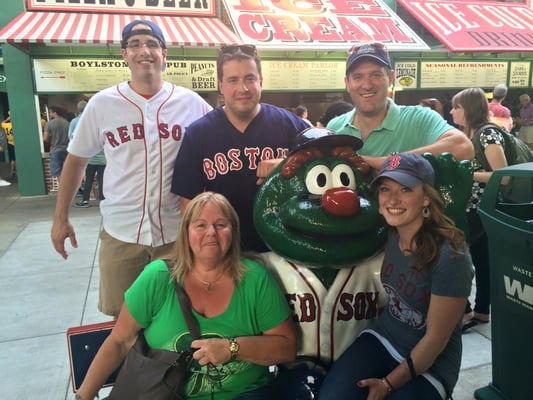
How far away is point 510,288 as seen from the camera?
7.55ft

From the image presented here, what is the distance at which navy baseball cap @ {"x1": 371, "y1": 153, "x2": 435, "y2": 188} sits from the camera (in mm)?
1649

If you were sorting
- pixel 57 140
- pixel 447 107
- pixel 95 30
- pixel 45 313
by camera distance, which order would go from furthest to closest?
pixel 447 107
pixel 57 140
pixel 95 30
pixel 45 313

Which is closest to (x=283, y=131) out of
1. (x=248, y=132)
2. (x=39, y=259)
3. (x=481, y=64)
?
(x=248, y=132)

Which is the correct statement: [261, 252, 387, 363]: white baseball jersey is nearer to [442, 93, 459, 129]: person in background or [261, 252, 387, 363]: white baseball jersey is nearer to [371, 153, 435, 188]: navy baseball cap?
[371, 153, 435, 188]: navy baseball cap

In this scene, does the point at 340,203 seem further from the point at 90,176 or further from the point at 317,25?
the point at 317,25

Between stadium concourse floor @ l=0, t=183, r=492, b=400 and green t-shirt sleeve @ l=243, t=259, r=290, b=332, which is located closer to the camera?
green t-shirt sleeve @ l=243, t=259, r=290, b=332

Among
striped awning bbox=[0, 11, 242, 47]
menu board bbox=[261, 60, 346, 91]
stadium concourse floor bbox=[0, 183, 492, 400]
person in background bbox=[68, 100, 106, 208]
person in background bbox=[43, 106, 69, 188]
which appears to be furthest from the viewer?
menu board bbox=[261, 60, 346, 91]

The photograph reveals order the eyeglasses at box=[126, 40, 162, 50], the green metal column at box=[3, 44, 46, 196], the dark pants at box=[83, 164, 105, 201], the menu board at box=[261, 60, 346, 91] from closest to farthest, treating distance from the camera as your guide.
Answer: the eyeglasses at box=[126, 40, 162, 50] < the dark pants at box=[83, 164, 105, 201] < the green metal column at box=[3, 44, 46, 196] < the menu board at box=[261, 60, 346, 91]

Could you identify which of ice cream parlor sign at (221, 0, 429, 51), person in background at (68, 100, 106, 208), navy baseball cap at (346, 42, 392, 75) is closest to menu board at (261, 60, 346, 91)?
ice cream parlor sign at (221, 0, 429, 51)

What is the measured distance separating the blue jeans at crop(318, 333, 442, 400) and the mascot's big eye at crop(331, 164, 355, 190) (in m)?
0.61

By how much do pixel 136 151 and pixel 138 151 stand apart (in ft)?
0.03

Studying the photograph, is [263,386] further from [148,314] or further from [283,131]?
[283,131]

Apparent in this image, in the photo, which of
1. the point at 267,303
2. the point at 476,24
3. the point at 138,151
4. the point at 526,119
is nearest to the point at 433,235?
the point at 267,303

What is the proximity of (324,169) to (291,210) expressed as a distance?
222 mm
